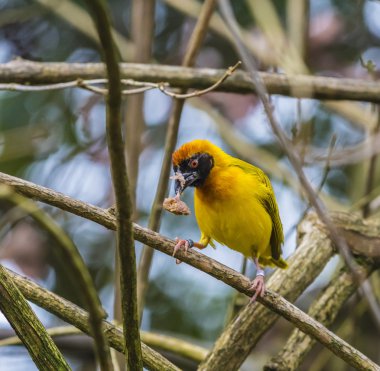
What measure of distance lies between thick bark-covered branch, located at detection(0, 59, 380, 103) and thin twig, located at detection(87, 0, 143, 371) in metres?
1.79

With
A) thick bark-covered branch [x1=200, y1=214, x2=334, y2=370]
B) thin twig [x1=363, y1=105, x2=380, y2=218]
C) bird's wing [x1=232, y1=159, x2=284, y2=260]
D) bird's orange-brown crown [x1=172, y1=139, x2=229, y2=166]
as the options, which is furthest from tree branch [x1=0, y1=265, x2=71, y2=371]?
thin twig [x1=363, y1=105, x2=380, y2=218]

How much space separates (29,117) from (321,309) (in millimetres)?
3228

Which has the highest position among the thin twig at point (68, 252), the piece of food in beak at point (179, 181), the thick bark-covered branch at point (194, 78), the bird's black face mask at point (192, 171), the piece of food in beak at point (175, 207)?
the thick bark-covered branch at point (194, 78)

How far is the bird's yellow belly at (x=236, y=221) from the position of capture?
3973 mm

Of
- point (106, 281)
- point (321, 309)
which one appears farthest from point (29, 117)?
point (321, 309)

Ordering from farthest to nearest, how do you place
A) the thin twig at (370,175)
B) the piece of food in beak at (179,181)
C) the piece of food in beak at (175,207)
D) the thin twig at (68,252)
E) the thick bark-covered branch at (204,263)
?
the thin twig at (370,175), the piece of food in beak at (179,181), the piece of food in beak at (175,207), the thick bark-covered branch at (204,263), the thin twig at (68,252)

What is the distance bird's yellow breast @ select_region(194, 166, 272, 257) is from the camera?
3977 mm

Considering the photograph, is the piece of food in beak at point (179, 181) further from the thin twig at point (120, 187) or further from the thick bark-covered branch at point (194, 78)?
the thin twig at point (120, 187)

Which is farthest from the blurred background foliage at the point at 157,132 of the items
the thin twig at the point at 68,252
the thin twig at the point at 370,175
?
the thin twig at the point at 68,252

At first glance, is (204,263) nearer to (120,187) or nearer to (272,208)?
(120,187)

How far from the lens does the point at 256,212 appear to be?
13.2 ft

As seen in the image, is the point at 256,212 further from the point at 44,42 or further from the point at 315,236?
the point at 44,42

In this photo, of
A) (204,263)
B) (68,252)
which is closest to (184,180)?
(204,263)

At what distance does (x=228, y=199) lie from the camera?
3.98m
